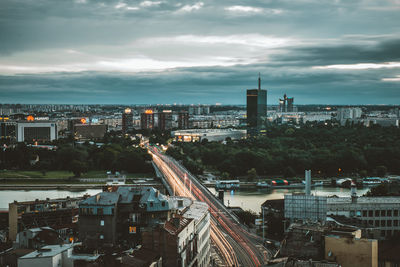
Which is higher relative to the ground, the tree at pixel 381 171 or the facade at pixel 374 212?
the facade at pixel 374 212

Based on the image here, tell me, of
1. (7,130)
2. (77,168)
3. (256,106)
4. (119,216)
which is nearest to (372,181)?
(77,168)

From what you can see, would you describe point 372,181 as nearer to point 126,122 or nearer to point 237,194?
point 237,194

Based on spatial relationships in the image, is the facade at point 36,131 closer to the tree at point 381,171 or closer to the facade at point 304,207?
the tree at point 381,171

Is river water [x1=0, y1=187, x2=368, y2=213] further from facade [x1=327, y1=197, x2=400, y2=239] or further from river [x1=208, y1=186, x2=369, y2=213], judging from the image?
facade [x1=327, y1=197, x2=400, y2=239]

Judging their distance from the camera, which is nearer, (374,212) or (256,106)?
(374,212)

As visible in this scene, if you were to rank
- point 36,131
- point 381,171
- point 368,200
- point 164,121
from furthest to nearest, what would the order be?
point 164,121
point 36,131
point 381,171
point 368,200

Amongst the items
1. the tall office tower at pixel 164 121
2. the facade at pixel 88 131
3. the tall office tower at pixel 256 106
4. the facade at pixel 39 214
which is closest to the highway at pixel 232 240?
the facade at pixel 39 214

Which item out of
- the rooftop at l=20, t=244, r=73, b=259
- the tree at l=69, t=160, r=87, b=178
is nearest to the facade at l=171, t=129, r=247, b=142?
the tree at l=69, t=160, r=87, b=178
